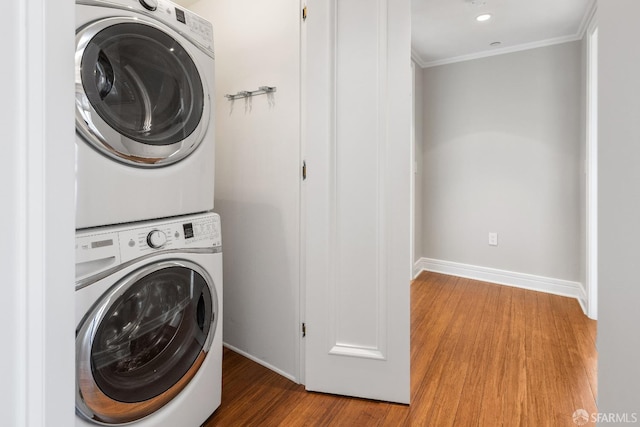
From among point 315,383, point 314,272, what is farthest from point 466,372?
point 314,272

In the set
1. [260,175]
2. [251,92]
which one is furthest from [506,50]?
[260,175]

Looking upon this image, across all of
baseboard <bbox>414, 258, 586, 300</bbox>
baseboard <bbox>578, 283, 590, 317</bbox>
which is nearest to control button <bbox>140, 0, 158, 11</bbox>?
baseboard <bbox>414, 258, 586, 300</bbox>

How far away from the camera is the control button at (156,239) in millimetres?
→ 1135

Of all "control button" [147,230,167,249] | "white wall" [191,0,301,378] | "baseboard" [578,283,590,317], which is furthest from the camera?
"baseboard" [578,283,590,317]

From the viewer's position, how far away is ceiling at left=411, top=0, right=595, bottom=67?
8.09 ft

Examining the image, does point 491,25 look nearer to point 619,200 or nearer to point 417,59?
point 417,59

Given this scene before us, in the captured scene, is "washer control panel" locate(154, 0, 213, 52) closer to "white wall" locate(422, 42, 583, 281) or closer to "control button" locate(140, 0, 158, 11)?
"control button" locate(140, 0, 158, 11)

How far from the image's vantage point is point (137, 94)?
1148 millimetres

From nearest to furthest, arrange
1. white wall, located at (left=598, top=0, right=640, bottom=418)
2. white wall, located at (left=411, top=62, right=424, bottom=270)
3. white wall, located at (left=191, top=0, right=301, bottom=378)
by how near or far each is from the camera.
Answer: white wall, located at (left=598, top=0, right=640, bottom=418), white wall, located at (left=191, top=0, right=301, bottom=378), white wall, located at (left=411, top=62, right=424, bottom=270)

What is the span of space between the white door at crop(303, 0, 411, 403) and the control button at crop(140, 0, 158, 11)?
2.25 ft

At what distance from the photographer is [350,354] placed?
162cm

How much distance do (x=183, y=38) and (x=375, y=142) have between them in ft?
2.98

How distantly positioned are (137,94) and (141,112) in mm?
60

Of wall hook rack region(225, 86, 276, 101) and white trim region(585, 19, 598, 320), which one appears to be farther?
white trim region(585, 19, 598, 320)
